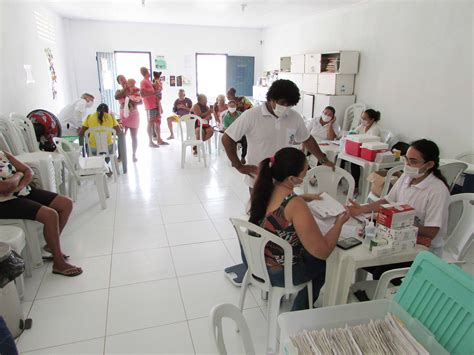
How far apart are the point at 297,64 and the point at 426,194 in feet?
16.4

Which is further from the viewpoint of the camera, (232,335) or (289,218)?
(232,335)

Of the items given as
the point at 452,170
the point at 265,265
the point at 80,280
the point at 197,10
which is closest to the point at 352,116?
the point at 452,170

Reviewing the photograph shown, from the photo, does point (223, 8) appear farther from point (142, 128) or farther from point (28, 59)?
point (142, 128)

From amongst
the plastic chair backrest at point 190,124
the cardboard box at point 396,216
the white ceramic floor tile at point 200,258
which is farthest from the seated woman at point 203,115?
the cardboard box at point 396,216

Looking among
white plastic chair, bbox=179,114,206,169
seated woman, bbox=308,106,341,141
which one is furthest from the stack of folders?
white plastic chair, bbox=179,114,206,169

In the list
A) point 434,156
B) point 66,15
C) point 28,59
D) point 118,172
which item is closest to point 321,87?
point 118,172

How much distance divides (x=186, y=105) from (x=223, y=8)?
209 cm

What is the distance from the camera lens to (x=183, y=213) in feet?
11.9

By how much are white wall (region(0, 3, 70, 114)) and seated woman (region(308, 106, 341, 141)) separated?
12.5ft

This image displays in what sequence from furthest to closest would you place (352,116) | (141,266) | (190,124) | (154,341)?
(190,124) < (352,116) < (141,266) < (154,341)

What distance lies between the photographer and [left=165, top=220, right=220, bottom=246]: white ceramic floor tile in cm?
303

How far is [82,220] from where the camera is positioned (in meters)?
3.40

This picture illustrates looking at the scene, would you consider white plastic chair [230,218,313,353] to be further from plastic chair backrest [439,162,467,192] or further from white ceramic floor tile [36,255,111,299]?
plastic chair backrest [439,162,467,192]

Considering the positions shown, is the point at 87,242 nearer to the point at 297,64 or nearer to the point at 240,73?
the point at 297,64
